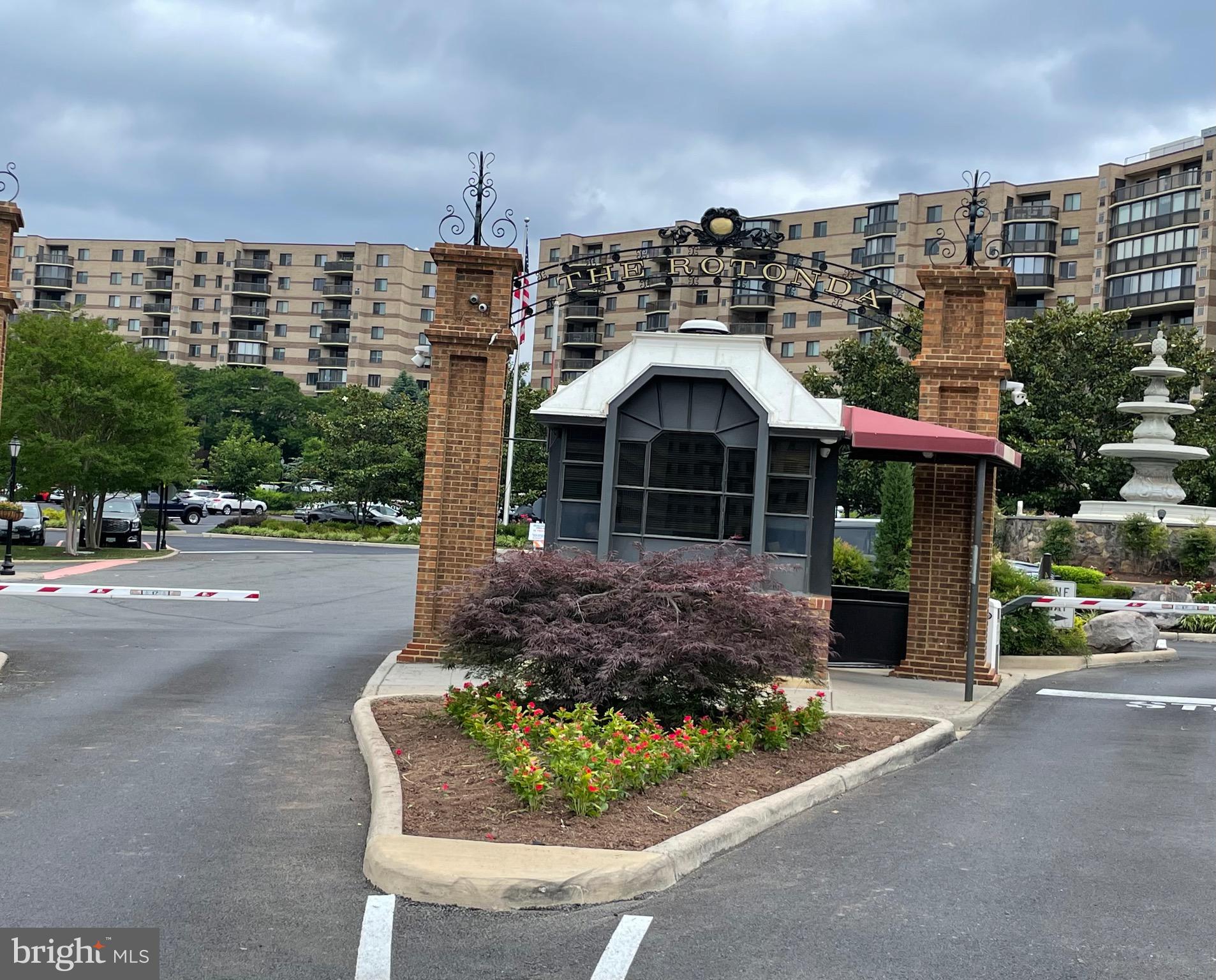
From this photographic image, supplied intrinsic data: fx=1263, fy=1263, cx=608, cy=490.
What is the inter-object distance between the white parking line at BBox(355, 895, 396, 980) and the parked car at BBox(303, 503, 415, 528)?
163 ft

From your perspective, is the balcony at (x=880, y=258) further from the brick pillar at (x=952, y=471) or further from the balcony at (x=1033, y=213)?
the brick pillar at (x=952, y=471)

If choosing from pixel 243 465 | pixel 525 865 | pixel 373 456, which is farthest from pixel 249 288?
pixel 525 865

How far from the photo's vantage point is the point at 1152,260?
70625 mm

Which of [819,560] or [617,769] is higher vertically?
[819,560]

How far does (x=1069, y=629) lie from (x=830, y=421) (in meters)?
7.06

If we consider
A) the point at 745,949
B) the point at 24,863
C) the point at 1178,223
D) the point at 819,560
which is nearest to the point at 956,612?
the point at 819,560

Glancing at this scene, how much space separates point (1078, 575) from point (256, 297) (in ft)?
311

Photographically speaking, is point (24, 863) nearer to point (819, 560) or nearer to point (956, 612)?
point (819, 560)

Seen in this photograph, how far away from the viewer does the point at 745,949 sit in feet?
17.6

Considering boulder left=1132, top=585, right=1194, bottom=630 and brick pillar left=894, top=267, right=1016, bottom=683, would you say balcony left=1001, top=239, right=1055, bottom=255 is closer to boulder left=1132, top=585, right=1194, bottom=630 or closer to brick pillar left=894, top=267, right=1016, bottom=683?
boulder left=1132, top=585, right=1194, bottom=630

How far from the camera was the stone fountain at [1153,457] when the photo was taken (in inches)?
1236

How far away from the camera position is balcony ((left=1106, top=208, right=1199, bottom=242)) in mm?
68125

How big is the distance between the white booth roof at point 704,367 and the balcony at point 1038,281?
67879mm

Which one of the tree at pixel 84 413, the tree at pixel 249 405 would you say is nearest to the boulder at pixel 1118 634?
the tree at pixel 84 413
